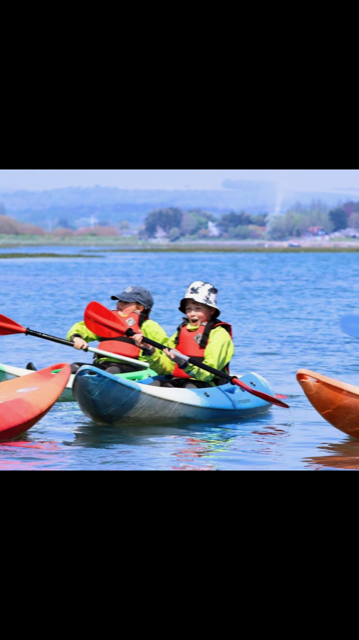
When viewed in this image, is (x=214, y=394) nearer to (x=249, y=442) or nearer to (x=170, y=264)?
(x=249, y=442)

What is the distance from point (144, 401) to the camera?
6480mm

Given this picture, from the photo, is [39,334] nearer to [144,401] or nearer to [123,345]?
[123,345]

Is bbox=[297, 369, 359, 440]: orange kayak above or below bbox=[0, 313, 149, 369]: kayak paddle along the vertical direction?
below

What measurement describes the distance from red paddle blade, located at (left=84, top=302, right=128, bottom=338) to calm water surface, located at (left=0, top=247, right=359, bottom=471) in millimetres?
622

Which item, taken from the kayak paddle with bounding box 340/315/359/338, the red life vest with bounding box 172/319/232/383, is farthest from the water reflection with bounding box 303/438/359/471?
the red life vest with bounding box 172/319/232/383

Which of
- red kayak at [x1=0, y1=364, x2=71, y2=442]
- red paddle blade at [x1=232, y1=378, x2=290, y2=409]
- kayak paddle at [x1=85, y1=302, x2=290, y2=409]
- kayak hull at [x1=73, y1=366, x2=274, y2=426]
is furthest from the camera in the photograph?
red paddle blade at [x1=232, y1=378, x2=290, y2=409]

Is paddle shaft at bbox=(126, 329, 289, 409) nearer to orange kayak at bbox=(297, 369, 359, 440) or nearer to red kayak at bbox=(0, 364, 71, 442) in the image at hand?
red kayak at bbox=(0, 364, 71, 442)

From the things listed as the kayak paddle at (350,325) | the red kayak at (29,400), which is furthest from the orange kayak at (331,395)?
the red kayak at (29,400)

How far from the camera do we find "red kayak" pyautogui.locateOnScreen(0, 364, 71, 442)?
19.8 ft

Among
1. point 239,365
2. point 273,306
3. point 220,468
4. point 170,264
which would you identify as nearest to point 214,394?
point 220,468

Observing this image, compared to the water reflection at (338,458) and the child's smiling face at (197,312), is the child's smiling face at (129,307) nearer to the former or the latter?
the child's smiling face at (197,312)

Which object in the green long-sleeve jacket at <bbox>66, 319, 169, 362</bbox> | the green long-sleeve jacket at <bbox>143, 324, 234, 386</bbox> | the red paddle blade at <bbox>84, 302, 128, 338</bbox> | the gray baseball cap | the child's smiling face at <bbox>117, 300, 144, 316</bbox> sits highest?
the gray baseball cap

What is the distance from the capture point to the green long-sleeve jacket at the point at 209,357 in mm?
6746

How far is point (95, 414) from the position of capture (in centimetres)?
651
